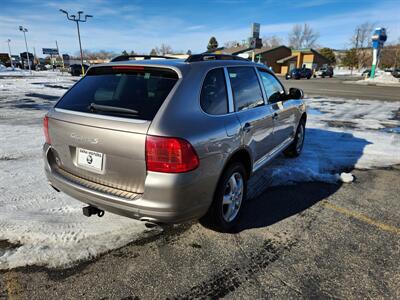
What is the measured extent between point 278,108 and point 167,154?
96.4 inches

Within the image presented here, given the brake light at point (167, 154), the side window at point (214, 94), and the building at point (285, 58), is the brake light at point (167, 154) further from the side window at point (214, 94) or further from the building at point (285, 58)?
the building at point (285, 58)

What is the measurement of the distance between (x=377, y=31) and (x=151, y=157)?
129 feet

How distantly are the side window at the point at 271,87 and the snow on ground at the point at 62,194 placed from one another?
123 cm

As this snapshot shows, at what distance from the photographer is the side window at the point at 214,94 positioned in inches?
108

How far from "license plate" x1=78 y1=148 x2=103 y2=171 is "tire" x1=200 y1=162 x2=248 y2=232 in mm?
1087

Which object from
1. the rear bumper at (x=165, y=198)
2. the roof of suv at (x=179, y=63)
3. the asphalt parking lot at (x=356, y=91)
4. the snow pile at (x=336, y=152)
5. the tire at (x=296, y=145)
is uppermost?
the roof of suv at (x=179, y=63)

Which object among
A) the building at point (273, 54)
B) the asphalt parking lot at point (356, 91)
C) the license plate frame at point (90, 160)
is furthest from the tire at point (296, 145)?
the building at point (273, 54)

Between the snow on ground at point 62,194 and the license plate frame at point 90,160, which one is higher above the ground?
the license plate frame at point 90,160

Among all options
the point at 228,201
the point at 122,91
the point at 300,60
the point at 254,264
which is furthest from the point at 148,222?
the point at 300,60

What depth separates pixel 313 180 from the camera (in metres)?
4.61

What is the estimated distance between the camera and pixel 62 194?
383 cm

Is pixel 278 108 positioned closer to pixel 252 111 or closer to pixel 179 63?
pixel 252 111

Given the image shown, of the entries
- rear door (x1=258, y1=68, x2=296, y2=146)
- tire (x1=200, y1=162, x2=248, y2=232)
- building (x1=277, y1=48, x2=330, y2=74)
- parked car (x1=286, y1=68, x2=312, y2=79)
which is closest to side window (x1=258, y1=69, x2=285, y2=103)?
rear door (x1=258, y1=68, x2=296, y2=146)

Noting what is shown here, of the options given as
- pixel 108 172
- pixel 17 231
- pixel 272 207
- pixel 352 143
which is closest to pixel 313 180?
pixel 272 207
